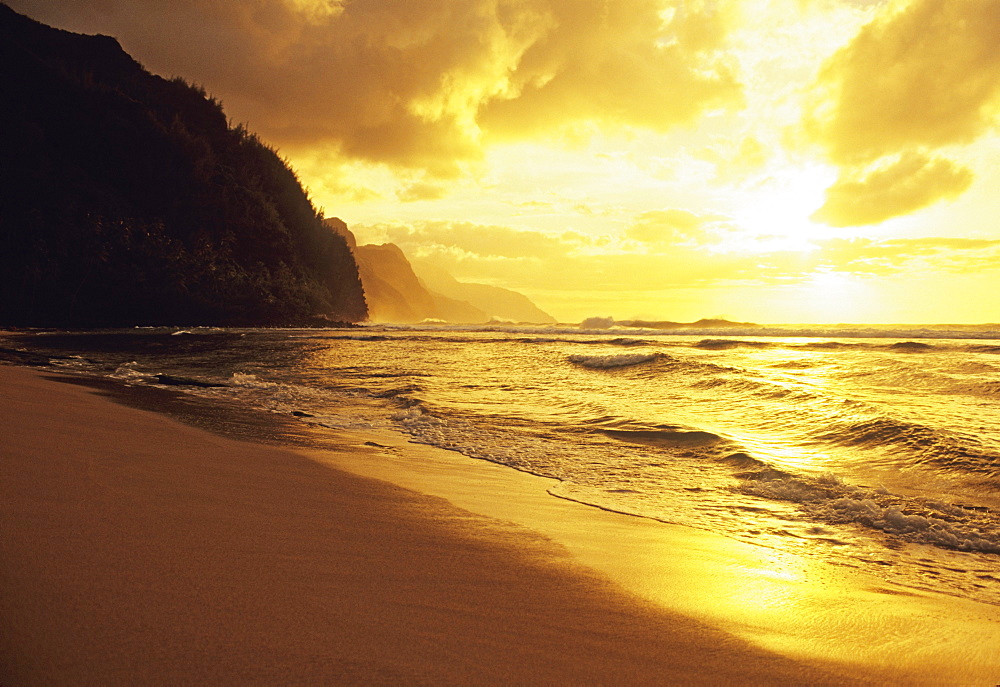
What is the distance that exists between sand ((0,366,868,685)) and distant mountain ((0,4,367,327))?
49.8 m

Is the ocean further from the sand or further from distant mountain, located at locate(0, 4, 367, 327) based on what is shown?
distant mountain, located at locate(0, 4, 367, 327)

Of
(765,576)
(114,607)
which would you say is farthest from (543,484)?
(114,607)

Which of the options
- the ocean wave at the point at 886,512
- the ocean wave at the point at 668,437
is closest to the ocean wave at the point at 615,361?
the ocean wave at the point at 668,437

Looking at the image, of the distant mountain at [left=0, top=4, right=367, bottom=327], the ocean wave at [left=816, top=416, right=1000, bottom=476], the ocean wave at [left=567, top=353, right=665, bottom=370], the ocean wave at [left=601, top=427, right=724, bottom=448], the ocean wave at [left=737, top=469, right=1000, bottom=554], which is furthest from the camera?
the distant mountain at [left=0, top=4, right=367, bottom=327]

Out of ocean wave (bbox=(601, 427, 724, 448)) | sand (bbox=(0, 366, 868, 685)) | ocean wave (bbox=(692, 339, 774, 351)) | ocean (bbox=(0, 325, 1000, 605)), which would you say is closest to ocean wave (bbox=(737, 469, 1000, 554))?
ocean (bbox=(0, 325, 1000, 605))

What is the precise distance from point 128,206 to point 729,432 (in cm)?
5618

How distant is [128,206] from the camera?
4778 cm

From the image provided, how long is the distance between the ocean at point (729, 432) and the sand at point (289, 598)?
2.01m

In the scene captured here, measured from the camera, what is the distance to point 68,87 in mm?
47938

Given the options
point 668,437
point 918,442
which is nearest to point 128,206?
point 668,437

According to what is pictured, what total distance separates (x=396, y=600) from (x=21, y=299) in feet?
168

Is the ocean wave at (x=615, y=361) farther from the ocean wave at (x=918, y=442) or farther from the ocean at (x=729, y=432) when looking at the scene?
the ocean wave at (x=918, y=442)

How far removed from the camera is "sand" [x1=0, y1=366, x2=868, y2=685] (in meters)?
1.52

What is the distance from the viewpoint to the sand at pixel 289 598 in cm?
152
